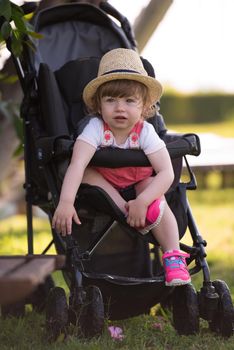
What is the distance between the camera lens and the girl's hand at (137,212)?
3375 mm

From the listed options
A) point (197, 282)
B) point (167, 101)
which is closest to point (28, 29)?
point (197, 282)

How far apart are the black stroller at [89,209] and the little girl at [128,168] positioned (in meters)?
0.06

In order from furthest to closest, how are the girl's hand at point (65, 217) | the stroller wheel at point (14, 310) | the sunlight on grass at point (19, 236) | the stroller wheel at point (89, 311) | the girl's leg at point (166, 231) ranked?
the sunlight on grass at point (19, 236) < the stroller wheel at point (14, 310) < the girl's leg at point (166, 231) < the girl's hand at point (65, 217) < the stroller wheel at point (89, 311)

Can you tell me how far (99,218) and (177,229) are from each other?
353mm

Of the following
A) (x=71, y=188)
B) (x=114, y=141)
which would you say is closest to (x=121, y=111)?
(x=114, y=141)

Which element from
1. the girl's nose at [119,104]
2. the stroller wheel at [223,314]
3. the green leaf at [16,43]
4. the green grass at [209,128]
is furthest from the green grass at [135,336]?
the green grass at [209,128]

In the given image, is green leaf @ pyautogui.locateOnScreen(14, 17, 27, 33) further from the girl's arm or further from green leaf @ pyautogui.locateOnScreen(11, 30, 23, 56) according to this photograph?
the girl's arm

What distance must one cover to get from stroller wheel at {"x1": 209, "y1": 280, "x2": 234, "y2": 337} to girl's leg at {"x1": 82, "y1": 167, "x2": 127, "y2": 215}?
1.65 feet

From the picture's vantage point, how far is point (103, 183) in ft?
11.5

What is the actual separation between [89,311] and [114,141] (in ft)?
2.40

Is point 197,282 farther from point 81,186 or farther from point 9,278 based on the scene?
point 9,278

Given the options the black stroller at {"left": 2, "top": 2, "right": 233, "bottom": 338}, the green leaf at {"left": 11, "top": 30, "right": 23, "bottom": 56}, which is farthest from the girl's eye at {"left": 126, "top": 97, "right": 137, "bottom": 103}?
the green leaf at {"left": 11, "top": 30, "right": 23, "bottom": 56}

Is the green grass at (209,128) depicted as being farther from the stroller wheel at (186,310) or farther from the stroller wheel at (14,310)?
the stroller wheel at (186,310)

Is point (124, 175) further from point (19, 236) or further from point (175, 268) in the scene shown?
point (19, 236)
